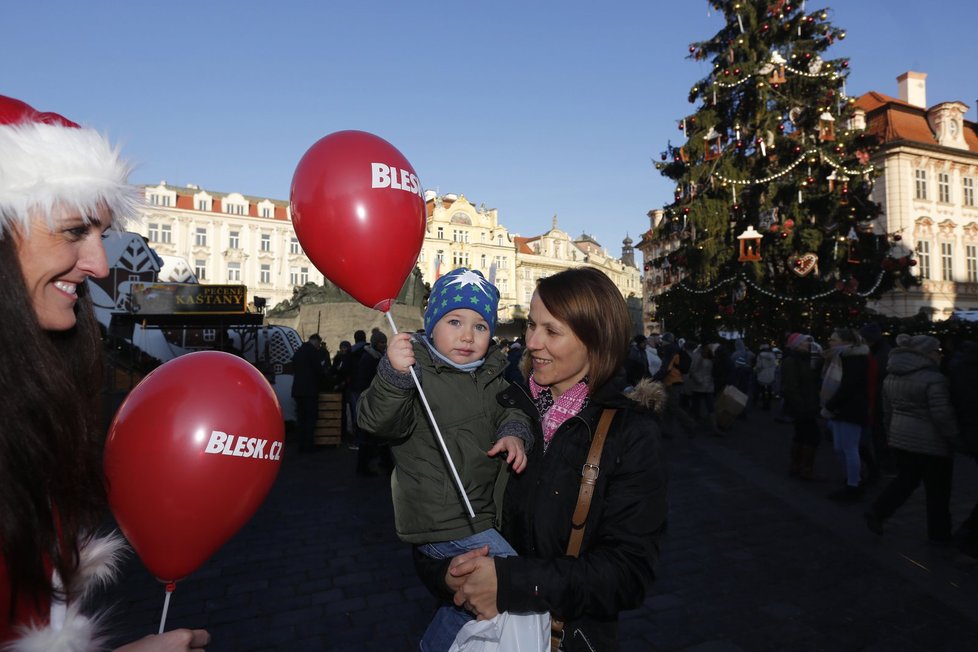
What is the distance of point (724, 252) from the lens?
54.6 feet

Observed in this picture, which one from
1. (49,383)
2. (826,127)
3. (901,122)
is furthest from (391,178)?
(901,122)

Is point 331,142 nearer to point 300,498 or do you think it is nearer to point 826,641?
point 826,641

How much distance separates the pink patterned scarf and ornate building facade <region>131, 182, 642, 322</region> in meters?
42.0

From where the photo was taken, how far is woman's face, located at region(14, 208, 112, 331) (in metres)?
1.21

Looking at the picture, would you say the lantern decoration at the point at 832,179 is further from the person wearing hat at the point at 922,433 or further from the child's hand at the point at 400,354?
the child's hand at the point at 400,354

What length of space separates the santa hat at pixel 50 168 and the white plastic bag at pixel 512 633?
139 cm

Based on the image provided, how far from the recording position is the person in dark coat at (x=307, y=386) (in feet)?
30.6

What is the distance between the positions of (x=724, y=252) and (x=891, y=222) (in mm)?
19292

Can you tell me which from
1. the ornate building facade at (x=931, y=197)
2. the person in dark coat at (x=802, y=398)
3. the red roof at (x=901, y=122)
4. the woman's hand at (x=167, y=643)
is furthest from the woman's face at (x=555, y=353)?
the red roof at (x=901, y=122)

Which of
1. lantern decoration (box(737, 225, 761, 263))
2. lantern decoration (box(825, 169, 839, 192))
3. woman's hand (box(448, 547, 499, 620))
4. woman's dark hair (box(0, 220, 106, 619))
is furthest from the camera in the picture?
lantern decoration (box(825, 169, 839, 192))

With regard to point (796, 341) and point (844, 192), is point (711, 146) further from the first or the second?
point (796, 341)

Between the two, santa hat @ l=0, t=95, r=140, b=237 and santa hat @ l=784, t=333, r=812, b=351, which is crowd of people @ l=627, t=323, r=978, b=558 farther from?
santa hat @ l=0, t=95, r=140, b=237

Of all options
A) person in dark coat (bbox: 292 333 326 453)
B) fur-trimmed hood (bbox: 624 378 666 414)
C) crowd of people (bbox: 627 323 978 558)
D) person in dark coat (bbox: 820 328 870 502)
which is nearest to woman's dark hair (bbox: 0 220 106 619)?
fur-trimmed hood (bbox: 624 378 666 414)

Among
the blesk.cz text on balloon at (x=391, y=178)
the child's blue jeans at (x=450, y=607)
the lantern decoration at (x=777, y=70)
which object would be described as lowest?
the child's blue jeans at (x=450, y=607)
